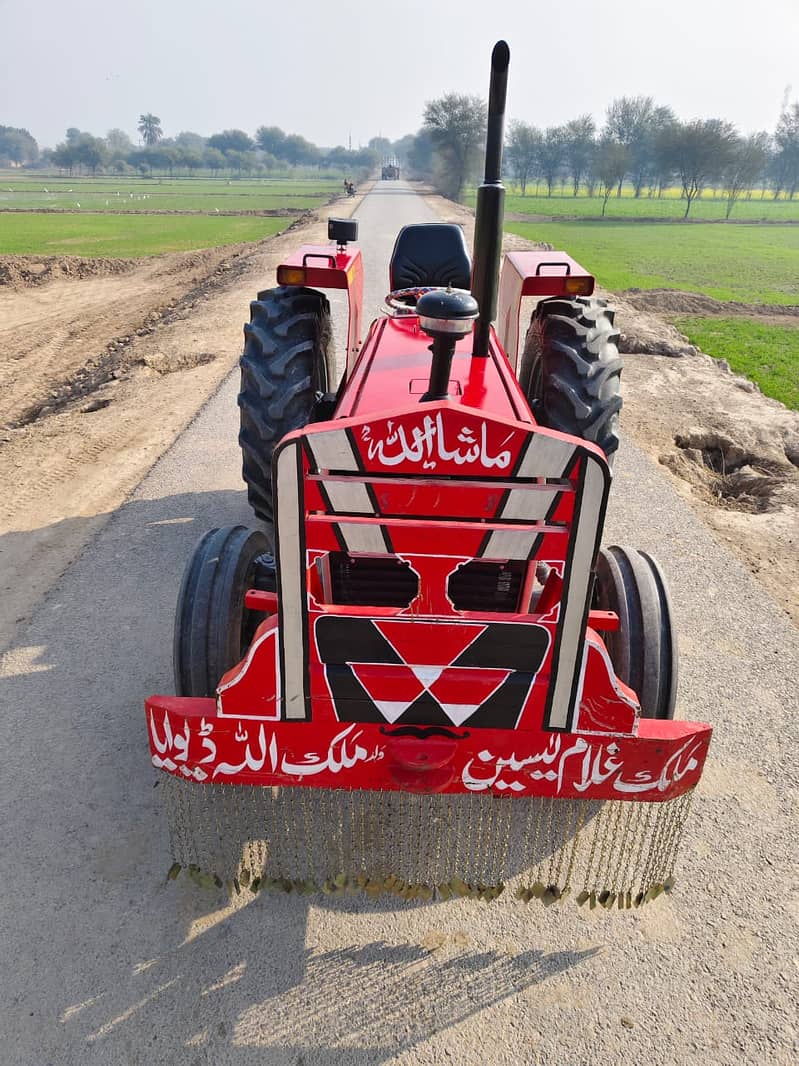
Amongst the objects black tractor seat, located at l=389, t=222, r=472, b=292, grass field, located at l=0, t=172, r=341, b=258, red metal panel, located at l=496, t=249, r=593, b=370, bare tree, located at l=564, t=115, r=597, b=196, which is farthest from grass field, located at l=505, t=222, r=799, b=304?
bare tree, located at l=564, t=115, r=597, b=196

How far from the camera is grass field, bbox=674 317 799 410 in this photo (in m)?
9.87

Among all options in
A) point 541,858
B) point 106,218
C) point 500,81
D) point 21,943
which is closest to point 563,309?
point 500,81

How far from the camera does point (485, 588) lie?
293 cm

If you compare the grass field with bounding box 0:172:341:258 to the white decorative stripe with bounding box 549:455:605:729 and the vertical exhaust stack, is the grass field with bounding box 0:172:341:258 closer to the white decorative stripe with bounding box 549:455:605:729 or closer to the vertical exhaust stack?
the vertical exhaust stack

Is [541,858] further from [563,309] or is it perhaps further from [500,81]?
[563,309]

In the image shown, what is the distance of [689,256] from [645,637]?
28149 mm

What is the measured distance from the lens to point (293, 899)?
98.6 inches

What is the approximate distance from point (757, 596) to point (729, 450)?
303 cm

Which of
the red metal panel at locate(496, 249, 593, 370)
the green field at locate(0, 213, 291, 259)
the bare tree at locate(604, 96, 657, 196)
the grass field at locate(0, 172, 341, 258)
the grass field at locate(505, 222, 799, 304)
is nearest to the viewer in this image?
the red metal panel at locate(496, 249, 593, 370)

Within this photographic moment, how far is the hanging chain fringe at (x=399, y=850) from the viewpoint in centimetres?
239

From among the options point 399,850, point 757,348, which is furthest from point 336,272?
point 757,348

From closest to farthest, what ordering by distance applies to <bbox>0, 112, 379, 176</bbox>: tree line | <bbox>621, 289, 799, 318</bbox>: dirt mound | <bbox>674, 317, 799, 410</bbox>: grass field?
<bbox>674, 317, 799, 410</bbox>: grass field → <bbox>621, 289, 799, 318</bbox>: dirt mound → <bbox>0, 112, 379, 176</bbox>: tree line

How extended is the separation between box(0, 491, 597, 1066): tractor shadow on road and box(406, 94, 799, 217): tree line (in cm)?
4899

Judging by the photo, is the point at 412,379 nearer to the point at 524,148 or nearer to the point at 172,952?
the point at 172,952
